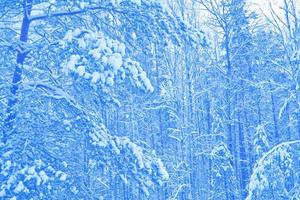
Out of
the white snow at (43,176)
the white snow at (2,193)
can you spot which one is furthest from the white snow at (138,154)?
the white snow at (2,193)

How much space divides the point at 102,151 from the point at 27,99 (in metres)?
1.56

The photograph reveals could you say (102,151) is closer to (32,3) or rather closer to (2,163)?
(2,163)

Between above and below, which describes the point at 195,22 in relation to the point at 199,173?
above

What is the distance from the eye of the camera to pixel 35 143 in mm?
6781

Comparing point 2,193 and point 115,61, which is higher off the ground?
point 115,61

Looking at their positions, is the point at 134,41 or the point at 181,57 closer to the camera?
the point at 134,41

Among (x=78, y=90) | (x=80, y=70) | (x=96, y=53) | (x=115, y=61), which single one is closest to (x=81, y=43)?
(x=96, y=53)

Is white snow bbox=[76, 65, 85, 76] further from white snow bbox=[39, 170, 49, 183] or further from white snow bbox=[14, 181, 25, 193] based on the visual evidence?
white snow bbox=[14, 181, 25, 193]

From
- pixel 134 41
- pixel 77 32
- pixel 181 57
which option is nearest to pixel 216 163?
pixel 181 57

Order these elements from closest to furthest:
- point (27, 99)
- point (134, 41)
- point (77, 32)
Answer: point (77, 32) → point (27, 99) → point (134, 41)

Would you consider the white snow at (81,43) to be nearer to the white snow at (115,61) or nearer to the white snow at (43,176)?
the white snow at (115,61)

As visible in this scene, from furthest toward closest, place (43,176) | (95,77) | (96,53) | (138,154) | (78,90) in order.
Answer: (78,90), (138,154), (43,176), (96,53), (95,77)

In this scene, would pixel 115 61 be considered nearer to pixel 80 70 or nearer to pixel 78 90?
pixel 80 70

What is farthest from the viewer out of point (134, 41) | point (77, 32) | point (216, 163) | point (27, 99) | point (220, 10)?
point (216, 163)
